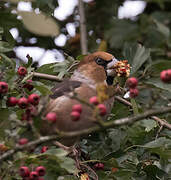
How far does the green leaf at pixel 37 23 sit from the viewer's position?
3.81m

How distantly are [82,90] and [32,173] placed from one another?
95cm

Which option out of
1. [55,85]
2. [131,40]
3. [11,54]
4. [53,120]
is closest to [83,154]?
[55,85]

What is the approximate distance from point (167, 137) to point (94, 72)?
0.73m

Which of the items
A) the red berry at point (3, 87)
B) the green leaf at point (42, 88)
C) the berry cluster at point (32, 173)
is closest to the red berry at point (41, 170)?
the berry cluster at point (32, 173)

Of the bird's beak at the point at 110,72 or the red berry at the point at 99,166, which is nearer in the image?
the red berry at the point at 99,166

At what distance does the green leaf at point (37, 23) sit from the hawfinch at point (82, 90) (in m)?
0.57

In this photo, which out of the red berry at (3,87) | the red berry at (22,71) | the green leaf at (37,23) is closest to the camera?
the red berry at (3,87)

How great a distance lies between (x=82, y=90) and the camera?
3262mm

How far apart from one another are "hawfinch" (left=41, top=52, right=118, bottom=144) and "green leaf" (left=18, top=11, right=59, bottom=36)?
566 millimetres

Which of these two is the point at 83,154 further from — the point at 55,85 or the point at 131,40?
the point at 131,40

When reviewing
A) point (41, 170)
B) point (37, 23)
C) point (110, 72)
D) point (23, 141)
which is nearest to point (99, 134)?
point (110, 72)

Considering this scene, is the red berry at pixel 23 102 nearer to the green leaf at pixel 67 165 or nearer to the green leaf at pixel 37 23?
the green leaf at pixel 67 165

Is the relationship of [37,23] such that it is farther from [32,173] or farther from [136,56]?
[32,173]

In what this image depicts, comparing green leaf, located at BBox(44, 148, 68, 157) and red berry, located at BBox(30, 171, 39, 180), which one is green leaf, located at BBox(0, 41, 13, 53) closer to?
green leaf, located at BBox(44, 148, 68, 157)
